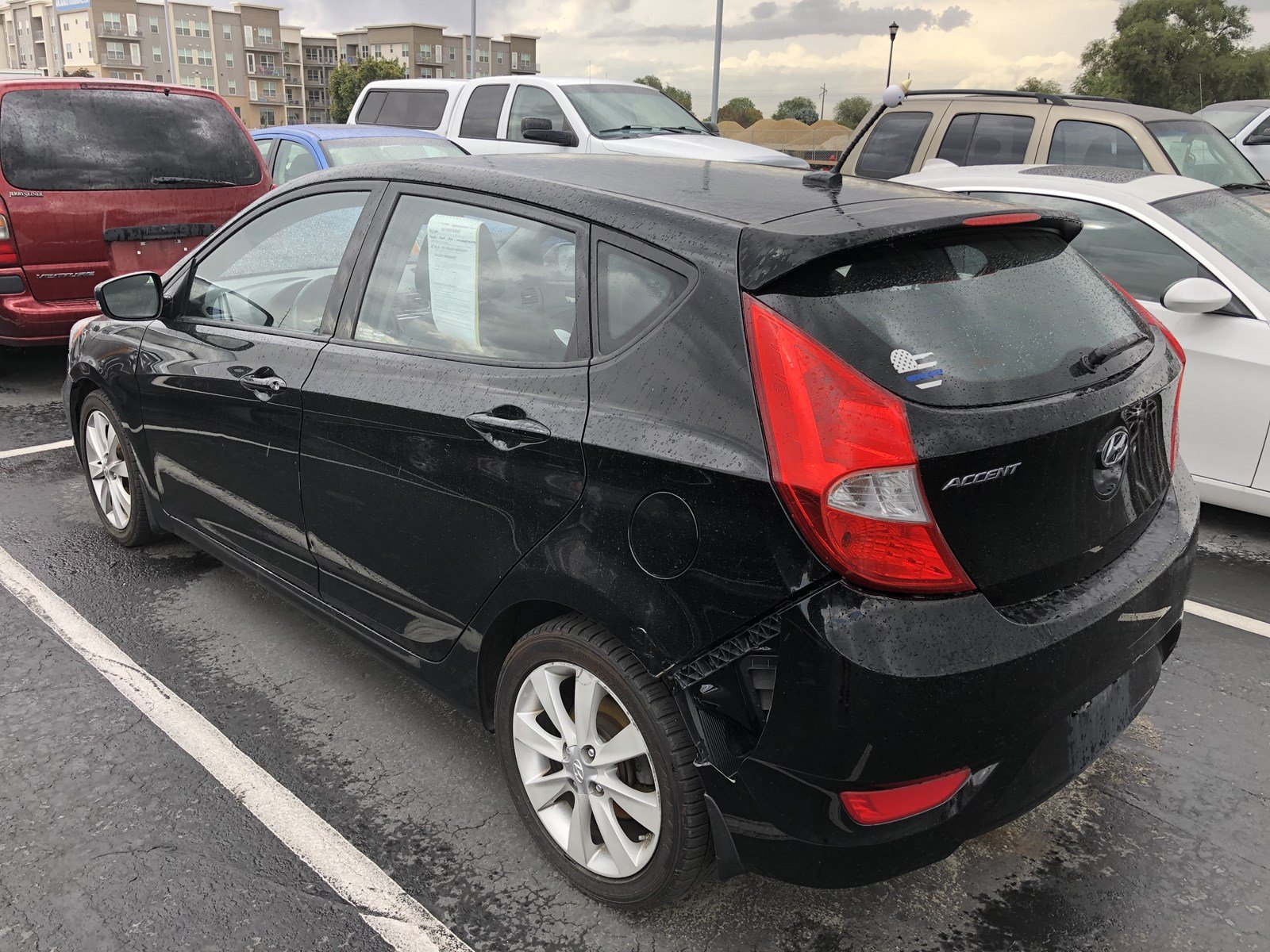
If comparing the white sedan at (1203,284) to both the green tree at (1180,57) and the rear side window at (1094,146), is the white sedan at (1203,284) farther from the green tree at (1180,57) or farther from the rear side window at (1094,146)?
the green tree at (1180,57)

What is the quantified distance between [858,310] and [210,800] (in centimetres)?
213

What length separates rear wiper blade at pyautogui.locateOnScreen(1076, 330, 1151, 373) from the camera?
237 centimetres

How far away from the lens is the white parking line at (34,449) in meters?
5.88

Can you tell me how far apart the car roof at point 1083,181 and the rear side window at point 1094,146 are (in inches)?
118

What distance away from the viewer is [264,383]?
3.19 m

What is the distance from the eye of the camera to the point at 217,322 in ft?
11.8

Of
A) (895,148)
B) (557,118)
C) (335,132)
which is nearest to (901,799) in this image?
(895,148)

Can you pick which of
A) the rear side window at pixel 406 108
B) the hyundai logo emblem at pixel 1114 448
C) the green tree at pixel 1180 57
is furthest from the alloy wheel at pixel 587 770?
the green tree at pixel 1180 57

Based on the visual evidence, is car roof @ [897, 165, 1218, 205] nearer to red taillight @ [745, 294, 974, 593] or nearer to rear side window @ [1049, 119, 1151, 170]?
rear side window @ [1049, 119, 1151, 170]

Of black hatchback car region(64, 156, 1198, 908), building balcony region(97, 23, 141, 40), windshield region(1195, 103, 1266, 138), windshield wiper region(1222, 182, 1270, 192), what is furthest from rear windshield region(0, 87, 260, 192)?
building balcony region(97, 23, 141, 40)

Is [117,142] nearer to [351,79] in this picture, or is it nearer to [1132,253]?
[1132,253]

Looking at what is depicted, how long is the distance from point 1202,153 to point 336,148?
7288mm

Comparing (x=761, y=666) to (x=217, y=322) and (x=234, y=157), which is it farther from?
(x=234, y=157)

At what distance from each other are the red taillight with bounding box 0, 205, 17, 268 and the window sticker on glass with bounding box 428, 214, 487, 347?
4.81 meters
